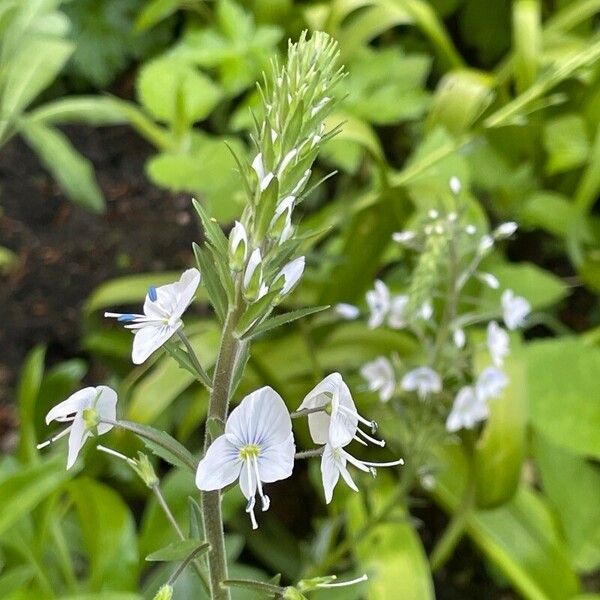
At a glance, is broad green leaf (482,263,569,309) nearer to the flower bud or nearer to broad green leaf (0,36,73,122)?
broad green leaf (0,36,73,122)

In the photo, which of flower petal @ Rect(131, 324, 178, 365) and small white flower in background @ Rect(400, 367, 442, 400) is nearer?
flower petal @ Rect(131, 324, 178, 365)

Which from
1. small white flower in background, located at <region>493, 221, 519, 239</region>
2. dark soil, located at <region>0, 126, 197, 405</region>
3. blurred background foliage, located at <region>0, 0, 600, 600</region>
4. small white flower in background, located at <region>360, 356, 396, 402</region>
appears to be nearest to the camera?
small white flower in background, located at <region>493, 221, 519, 239</region>

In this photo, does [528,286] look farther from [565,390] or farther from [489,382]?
[489,382]

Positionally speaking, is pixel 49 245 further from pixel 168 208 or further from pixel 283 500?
pixel 283 500

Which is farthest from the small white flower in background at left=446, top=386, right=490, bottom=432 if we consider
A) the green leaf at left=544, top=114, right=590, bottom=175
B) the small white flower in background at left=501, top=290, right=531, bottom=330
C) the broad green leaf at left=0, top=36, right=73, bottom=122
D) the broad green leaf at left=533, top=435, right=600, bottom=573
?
the broad green leaf at left=0, top=36, right=73, bottom=122

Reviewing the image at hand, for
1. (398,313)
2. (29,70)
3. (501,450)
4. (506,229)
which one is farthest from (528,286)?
(29,70)

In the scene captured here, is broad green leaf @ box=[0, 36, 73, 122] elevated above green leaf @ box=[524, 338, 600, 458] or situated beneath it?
elevated above
